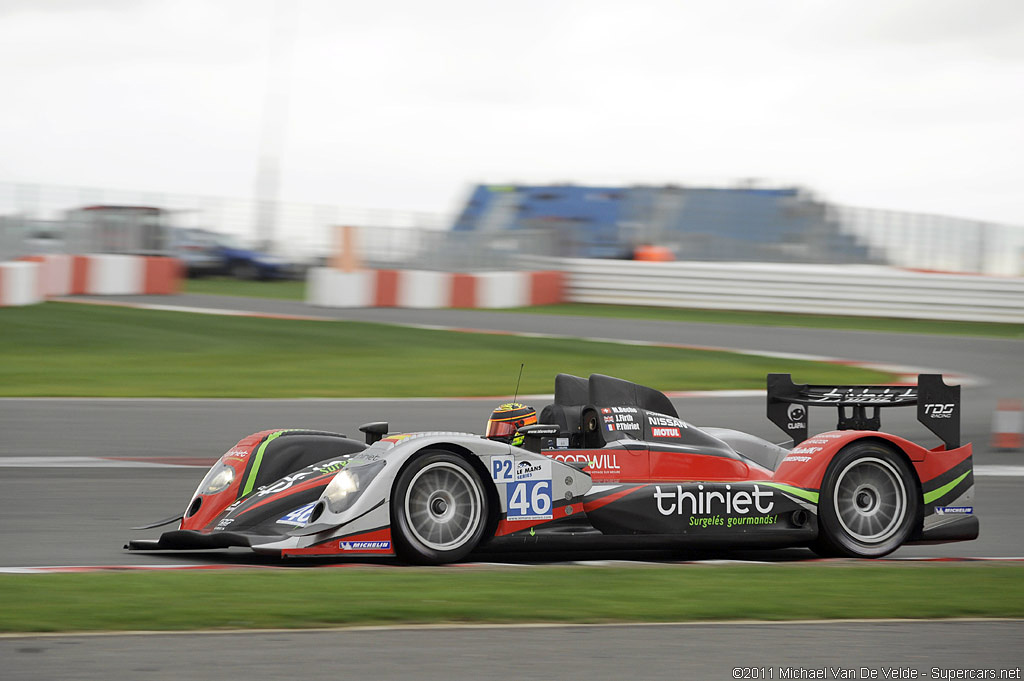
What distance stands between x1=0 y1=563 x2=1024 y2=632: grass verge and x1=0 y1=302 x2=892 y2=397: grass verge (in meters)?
7.55

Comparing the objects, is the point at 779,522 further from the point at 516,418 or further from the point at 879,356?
the point at 879,356

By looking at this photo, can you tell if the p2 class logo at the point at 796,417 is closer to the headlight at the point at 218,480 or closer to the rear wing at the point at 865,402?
the rear wing at the point at 865,402

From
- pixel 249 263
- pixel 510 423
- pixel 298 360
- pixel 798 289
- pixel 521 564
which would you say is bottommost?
pixel 521 564

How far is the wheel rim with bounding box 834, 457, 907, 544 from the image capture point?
6.82 meters

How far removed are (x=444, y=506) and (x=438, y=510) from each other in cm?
3

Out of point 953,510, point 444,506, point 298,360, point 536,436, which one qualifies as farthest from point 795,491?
point 298,360

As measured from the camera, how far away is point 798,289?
23734 mm

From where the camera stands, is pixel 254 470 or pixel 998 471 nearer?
pixel 254 470

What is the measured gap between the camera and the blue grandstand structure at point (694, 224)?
89.8 feet

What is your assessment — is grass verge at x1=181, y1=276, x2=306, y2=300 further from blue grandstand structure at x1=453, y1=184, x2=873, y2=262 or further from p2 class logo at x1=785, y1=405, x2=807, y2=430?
p2 class logo at x1=785, y1=405, x2=807, y2=430

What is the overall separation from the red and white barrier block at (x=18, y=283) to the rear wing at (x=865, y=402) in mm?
13297

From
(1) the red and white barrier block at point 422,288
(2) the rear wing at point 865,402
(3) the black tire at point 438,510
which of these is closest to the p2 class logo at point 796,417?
(2) the rear wing at point 865,402

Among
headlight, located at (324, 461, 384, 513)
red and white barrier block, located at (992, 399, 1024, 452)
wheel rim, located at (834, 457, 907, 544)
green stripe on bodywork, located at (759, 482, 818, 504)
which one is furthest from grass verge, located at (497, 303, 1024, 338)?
headlight, located at (324, 461, 384, 513)

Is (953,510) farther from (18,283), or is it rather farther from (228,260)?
(228,260)
